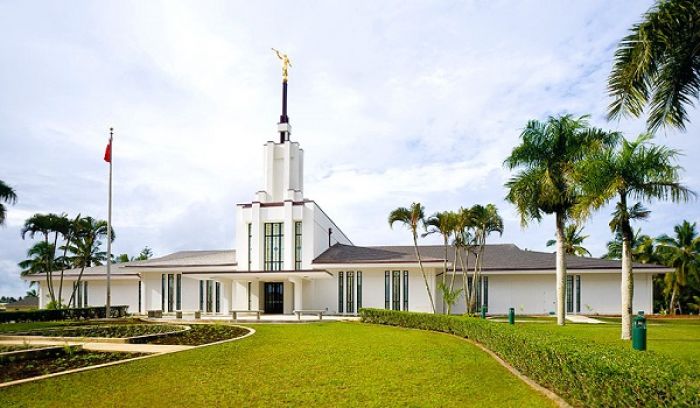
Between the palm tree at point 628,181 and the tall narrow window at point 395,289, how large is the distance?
1731cm

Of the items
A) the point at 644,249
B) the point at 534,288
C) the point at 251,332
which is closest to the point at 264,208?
the point at 251,332

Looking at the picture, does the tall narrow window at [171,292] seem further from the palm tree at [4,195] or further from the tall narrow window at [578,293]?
the tall narrow window at [578,293]

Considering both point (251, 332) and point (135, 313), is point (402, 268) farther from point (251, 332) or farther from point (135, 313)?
point (135, 313)

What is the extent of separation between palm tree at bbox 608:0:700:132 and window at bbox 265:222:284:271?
2603cm

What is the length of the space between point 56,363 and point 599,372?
463 inches

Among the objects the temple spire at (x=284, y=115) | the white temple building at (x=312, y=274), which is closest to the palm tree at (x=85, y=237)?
the white temple building at (x=312, y=274)

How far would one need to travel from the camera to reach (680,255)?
43.8 m

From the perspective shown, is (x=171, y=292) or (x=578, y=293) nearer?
(x=578, y=293)

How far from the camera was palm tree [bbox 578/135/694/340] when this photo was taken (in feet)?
56.5

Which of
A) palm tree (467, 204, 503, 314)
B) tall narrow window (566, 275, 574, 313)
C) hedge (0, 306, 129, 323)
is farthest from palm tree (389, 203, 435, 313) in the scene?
hedge (0, 306, 129, 323)

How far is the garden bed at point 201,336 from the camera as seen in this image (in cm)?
1719

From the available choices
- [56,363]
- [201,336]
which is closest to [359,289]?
[201,336]

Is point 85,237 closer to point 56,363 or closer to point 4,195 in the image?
point 4,195

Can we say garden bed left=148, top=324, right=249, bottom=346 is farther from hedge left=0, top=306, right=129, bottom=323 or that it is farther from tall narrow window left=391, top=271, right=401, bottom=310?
hedge left=0, top=306, right=129, bottom=323
